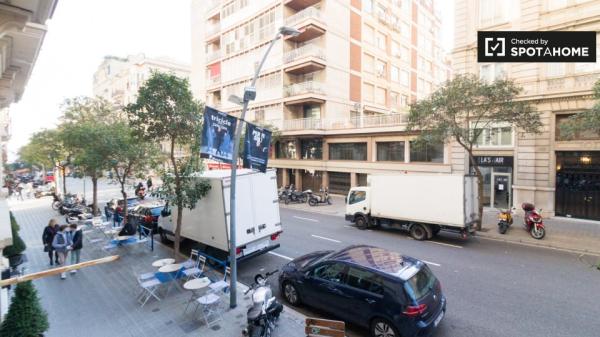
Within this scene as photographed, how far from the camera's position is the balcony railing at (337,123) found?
979 inches

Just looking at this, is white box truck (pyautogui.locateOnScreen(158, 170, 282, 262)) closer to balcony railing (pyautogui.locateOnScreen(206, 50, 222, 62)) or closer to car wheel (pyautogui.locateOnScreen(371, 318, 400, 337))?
car wheel (pyautogui.locateOnScreen(371, 318, 400, 337))

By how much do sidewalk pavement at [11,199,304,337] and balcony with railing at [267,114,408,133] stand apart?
761 inches

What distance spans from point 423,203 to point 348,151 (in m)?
14.9

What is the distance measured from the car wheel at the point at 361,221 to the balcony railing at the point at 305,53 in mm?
17505

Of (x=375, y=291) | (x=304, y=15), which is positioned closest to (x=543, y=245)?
(x=375, y=291)

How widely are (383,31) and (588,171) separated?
25.7 meters

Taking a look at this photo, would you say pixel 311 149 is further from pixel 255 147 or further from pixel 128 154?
pixel 255 147

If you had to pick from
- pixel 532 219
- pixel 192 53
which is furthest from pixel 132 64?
pixel 532 219

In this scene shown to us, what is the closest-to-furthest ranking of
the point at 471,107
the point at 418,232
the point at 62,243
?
the point at 62,243
the point at 418,232
the point at 471,107

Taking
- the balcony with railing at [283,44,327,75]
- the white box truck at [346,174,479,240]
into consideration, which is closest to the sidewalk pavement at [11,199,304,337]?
the white box truck at [346,174,479,240]

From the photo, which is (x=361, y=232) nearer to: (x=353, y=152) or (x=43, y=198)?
(x=353, y=152)

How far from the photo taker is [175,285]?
352 inches

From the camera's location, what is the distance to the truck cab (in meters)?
15.4

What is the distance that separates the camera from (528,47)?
34.3 ft
